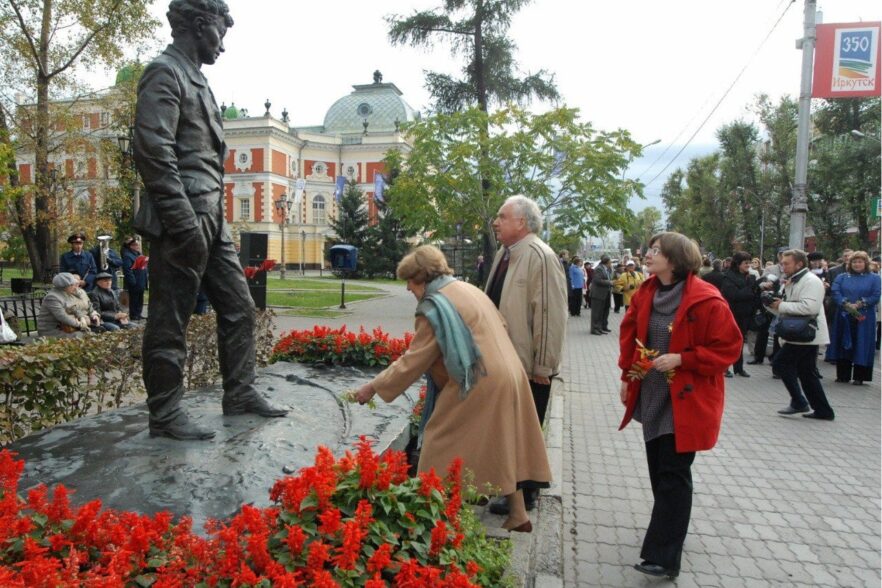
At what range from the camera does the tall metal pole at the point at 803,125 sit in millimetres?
11445

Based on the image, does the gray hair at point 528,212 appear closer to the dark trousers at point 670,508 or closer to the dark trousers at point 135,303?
the dark trousers at point 670,508

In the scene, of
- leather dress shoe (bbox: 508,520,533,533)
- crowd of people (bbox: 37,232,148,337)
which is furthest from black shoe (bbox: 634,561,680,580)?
crowd of people (bbox: 37,232,148,337)


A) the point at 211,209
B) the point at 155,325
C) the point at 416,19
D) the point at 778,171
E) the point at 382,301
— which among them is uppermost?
the point at 416,19

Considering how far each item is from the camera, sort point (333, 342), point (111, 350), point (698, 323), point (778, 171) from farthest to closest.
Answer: point (778, 171)
point (333, 342)
point (111, 350)
point (698, 323)

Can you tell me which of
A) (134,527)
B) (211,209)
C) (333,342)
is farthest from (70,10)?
(134,527)

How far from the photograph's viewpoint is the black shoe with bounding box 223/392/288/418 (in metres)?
4.25

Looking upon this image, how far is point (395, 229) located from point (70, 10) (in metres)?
27.5

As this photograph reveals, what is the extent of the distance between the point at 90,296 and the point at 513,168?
9.28 m

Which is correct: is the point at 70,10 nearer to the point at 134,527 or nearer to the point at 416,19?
the point at 416,19

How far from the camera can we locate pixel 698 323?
11.4 ft

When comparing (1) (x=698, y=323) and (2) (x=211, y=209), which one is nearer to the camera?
(1) (x=698, y=323)

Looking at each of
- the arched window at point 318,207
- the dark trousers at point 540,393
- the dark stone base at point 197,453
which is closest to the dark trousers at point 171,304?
the dark stone base at point 197,453

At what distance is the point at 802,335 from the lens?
714cm

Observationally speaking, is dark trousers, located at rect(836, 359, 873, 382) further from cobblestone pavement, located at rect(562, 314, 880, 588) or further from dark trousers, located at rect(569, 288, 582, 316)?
dark trousers, located at rect(569, 288, 582, 316)
